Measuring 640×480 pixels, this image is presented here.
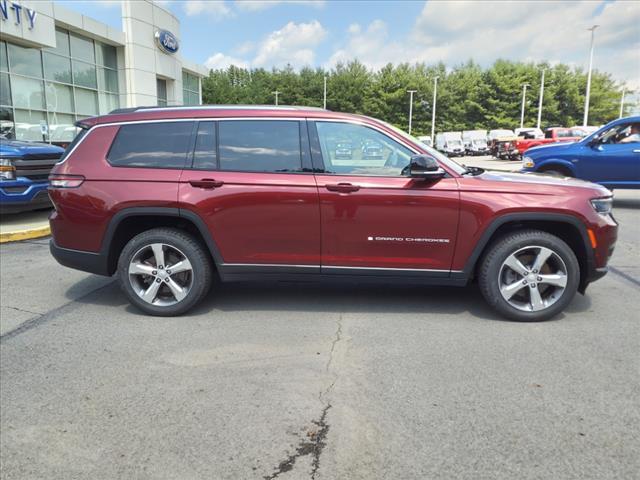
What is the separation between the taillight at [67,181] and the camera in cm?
458

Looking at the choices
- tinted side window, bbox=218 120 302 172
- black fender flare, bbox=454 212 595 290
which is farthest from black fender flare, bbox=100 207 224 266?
black fender flare, bbox=454 212 595 290

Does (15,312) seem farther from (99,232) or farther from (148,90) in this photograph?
(148,90)

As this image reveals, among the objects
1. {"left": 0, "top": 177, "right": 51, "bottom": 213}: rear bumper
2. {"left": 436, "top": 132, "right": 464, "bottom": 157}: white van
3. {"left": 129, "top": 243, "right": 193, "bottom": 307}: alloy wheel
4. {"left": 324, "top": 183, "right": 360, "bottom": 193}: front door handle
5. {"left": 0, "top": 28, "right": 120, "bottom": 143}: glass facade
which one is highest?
{"left": 0, "top": 28, "right": 120, "bottom": 143}: glass facade

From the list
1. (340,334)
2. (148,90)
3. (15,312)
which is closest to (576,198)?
(340,334)

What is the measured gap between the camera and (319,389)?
129 inches

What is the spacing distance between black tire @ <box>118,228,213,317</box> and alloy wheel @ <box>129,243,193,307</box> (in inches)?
1.1

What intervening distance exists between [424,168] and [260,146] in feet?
4.62

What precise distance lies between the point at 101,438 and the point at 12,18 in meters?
20.3

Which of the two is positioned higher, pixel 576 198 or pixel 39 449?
pixel 576 198

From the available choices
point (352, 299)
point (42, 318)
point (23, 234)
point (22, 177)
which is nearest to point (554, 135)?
point (22, 177)

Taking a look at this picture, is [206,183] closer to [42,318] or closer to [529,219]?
[42,318]

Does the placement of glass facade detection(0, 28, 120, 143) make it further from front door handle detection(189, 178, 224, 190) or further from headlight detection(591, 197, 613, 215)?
headlight detection(591, 197, 613, 215)

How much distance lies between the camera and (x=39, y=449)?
268cm

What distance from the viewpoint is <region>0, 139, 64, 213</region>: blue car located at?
833cm
